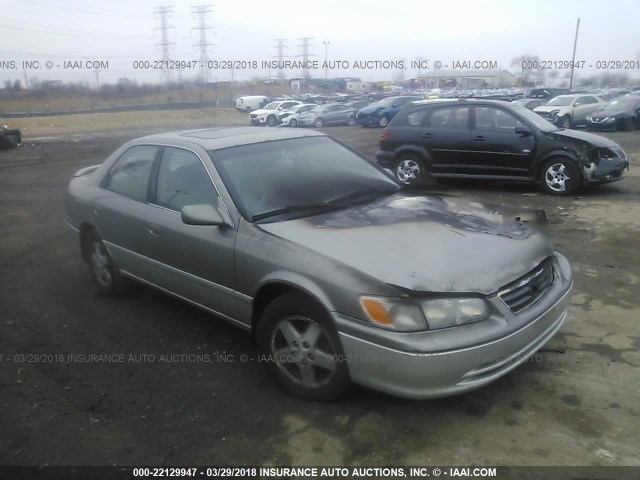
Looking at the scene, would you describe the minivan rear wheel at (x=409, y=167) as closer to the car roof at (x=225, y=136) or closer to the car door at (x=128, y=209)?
the car roof at (x=225, y=136)

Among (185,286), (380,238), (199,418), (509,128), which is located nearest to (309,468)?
(199,418)

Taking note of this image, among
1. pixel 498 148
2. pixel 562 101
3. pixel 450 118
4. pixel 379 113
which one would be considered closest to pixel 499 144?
pixel 498 148

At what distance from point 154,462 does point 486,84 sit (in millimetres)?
65700

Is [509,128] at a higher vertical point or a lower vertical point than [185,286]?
higher

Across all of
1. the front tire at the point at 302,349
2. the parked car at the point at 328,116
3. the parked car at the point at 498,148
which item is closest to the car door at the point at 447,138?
the parked car at the point at 498,148

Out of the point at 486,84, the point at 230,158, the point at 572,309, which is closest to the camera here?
the point at 230,158

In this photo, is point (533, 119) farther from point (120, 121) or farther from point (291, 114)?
point (120, 121)

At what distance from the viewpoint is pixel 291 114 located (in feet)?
97.8

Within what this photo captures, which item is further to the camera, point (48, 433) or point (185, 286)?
point (185, 286)

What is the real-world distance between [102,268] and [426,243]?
3.19 metres

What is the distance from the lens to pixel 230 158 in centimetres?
397

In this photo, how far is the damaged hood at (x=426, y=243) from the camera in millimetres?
2916

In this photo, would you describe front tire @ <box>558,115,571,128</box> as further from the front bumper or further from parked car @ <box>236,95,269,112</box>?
parked car @ <box>236,95,269,112</box>

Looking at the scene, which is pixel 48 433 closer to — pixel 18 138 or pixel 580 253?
pixel 580 253
